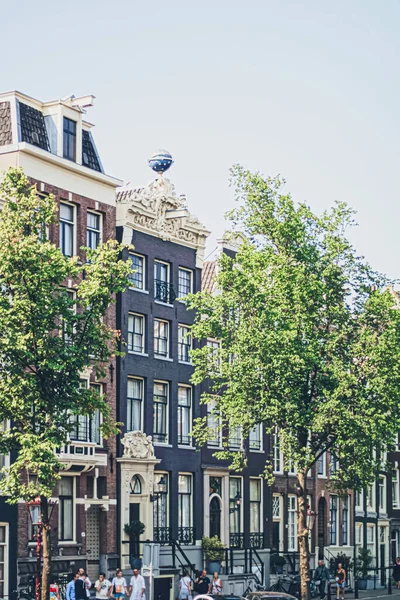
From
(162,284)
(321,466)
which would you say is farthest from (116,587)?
(321,466)

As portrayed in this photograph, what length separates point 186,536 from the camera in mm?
55594

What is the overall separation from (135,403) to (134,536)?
18.6 feet

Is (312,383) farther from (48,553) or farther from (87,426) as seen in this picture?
(48,553)

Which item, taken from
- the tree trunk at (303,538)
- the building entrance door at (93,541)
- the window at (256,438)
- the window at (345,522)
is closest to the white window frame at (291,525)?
the window at (256,438)

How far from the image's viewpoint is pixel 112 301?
123 feet

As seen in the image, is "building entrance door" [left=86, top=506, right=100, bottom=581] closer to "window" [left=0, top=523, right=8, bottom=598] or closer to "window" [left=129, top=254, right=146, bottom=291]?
"window" [left=0, top=523, right=8, bottom=598]

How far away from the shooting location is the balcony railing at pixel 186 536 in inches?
2174

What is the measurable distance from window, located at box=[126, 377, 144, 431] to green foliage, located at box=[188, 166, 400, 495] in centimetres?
280

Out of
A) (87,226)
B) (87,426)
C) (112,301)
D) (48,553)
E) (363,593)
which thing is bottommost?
(363,593)

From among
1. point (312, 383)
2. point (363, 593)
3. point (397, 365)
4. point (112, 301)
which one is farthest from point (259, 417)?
point (363, 593)

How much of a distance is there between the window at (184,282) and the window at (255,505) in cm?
1077

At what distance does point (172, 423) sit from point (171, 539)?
5.07 metres

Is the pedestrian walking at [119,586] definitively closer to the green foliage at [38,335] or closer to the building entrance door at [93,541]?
the building entrance door at [93,541]

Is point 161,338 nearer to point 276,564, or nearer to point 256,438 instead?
point 256,438
